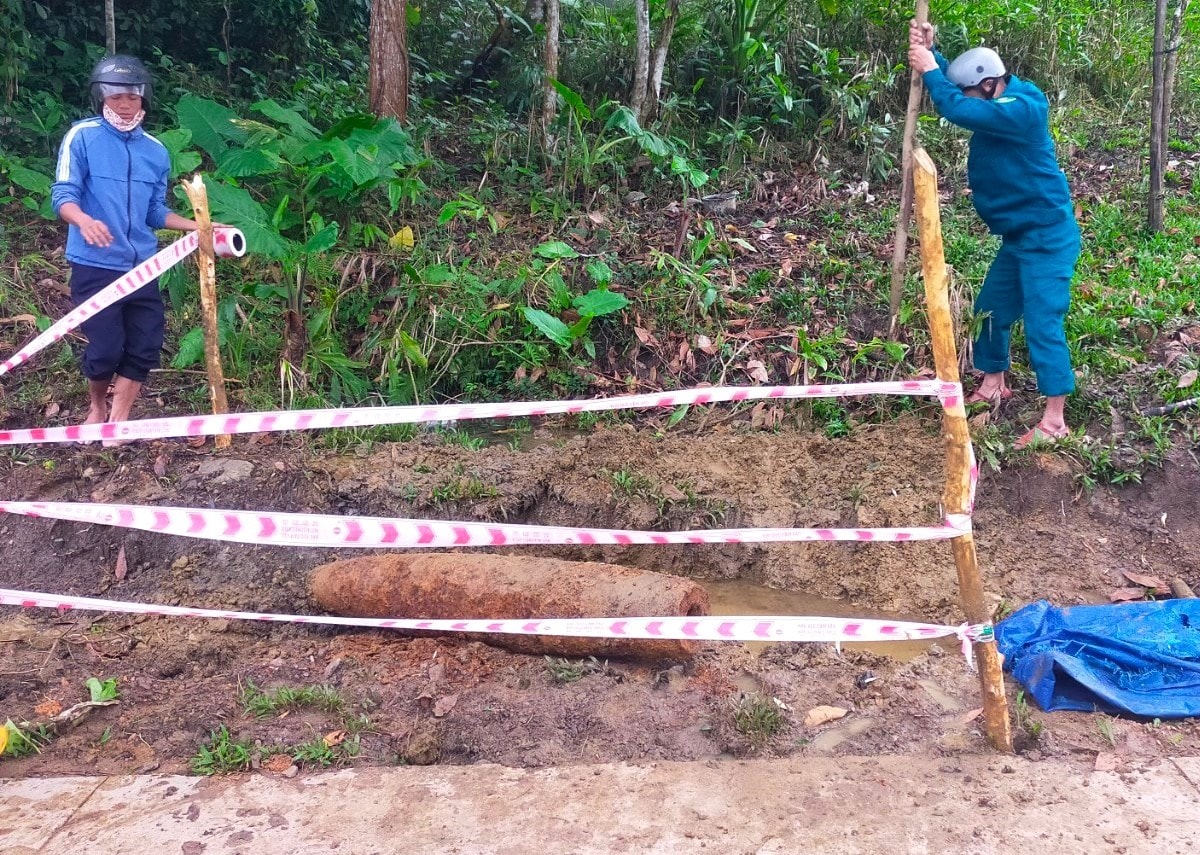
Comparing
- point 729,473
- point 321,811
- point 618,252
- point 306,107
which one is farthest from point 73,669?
point 306,107

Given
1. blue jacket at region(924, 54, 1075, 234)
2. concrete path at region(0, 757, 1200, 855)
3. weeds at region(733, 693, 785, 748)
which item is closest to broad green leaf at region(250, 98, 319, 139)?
blue jacket at region(924, 54, 1075, 234)

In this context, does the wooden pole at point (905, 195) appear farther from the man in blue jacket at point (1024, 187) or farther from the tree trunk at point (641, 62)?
the tree trunk at point (641, 62)

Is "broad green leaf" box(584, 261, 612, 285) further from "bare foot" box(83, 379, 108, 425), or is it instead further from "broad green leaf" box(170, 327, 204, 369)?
"bare foot" box(83, 379, 108, 425)

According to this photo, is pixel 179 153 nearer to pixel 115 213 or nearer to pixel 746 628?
pixel 115 213

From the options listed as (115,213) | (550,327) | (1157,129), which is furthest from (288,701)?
(1157,129)

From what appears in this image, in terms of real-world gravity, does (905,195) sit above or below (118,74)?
below

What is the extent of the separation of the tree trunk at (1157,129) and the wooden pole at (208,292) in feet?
18.1

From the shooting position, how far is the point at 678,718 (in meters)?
3.04

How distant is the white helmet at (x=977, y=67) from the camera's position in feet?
13.6

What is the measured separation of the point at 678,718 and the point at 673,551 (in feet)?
4.80

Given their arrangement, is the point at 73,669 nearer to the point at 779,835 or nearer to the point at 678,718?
the point at 678,718

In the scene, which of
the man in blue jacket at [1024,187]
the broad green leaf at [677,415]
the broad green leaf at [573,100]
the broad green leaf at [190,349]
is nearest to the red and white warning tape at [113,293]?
the broad green leaf at [190,349]

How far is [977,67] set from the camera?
4145 millimetres

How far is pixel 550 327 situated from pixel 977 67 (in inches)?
103
